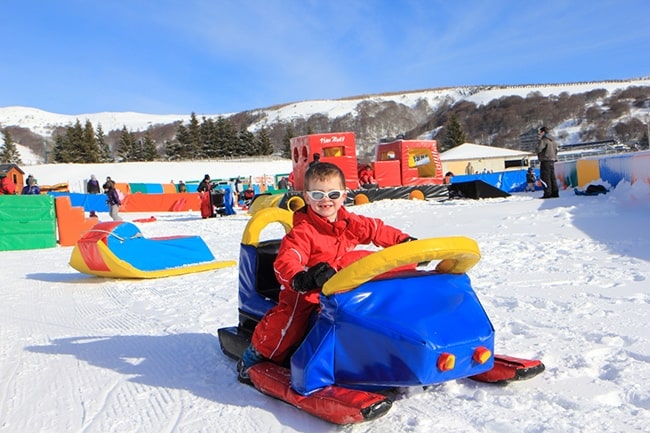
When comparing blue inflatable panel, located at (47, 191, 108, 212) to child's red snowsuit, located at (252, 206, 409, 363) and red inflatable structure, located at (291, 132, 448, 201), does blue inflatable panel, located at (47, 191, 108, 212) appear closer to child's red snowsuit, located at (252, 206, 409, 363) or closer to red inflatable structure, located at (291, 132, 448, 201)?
red inflatable structure, located at (291, 132, 448, 201)

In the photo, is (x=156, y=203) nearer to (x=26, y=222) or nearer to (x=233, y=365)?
(x=26, y=222)

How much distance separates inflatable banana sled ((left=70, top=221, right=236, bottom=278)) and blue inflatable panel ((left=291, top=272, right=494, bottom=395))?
16.9 feet

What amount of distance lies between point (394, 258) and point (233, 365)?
1662 millimetres

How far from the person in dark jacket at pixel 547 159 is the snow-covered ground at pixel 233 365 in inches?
191

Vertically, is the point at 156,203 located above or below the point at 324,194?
below

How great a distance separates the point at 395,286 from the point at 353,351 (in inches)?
14.5

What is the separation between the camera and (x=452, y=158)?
205 feet

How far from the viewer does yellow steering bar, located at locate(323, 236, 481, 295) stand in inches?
99.0

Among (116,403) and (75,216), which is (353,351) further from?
(75,216)

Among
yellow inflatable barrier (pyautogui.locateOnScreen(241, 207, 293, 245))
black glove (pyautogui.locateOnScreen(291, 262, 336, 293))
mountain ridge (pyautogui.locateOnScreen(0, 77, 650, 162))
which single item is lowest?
black glove (pyautogui.locateOnScreen(291, 262, 336, 293))

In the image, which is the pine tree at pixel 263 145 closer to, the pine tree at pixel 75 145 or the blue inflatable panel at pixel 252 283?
the pine tree at pixel 75 145

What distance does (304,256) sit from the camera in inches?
115

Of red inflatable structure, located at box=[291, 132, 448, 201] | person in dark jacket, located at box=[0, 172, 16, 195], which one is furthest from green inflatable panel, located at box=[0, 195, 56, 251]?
red inflatable structure, located at box=[291, 132, 448, 201]

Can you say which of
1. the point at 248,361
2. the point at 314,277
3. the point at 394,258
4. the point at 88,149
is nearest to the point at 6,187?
the point at 248,361
